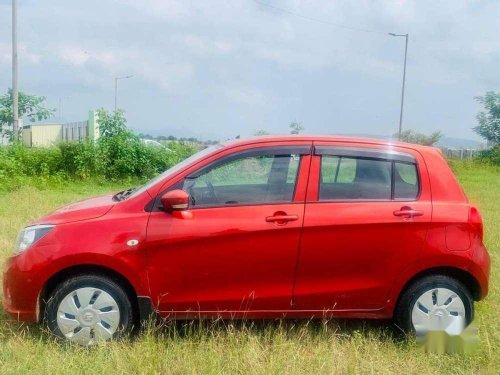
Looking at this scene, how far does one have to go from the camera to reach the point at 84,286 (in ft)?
13.8

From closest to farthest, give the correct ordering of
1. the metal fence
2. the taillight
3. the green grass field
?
the green grass field
the taillight
the metal fence

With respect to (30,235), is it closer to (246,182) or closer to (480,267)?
(246,182)

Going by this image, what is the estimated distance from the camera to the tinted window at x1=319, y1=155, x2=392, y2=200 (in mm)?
4441

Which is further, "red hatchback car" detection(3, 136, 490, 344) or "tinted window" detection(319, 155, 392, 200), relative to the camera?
"tinted window" detection(319, 155, 392, 200)

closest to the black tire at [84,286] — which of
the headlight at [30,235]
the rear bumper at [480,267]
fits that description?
the headlight at [30,235]

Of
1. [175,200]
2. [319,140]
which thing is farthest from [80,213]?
[319,140]

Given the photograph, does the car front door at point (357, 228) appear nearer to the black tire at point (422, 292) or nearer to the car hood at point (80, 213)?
the black tire at point (422, 292)

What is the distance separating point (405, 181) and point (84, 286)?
256 cm

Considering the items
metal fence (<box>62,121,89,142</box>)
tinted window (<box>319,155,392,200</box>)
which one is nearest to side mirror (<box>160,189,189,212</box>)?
tinted window (<box>319,155,392,200</box>)

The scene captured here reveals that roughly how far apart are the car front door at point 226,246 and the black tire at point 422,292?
0.90 metres

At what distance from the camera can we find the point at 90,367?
3.84 metres

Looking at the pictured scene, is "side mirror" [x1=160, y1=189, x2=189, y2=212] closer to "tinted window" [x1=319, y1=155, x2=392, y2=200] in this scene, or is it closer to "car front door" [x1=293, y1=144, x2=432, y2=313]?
"car front door" [x1=293, y1=144, x2=432, y2=313]

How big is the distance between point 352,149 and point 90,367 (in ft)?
8.18

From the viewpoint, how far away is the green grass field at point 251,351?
3.89 metres
